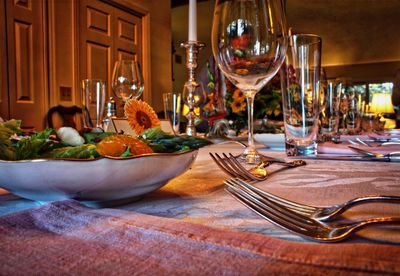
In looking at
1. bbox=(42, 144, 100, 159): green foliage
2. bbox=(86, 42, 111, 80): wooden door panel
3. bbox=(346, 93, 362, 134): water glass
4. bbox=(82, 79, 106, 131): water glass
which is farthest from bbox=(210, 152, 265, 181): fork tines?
bbox=(86, 42, 111, 80): wooden door panel

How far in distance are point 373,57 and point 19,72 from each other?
6804 millimetres

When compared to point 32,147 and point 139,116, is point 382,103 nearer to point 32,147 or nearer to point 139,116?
point 139,116

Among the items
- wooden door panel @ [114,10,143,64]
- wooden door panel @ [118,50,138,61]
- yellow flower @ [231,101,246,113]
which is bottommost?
yellow flower @ [231,101,246,113]

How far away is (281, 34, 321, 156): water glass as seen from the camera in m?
0.71

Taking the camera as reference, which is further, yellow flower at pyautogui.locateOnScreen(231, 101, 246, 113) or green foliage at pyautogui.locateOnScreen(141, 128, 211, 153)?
yellow flower at pyautogui.locateOnScreen(231, 101, 246, 113)

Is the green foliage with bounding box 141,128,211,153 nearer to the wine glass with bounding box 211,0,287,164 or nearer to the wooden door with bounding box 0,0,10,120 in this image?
the wine glass with bounding box 211,0,287,164

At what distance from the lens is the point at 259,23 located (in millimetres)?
604

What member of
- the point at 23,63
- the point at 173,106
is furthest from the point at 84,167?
the point at 23,63

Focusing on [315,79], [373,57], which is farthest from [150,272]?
[373,57]

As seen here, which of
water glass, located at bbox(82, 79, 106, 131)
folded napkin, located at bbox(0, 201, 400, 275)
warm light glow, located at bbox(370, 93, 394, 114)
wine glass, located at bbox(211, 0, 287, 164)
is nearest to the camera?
folded napkin, located at bbox(0, 201, 400, 275)

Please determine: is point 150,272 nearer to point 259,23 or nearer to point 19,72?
point 259,23

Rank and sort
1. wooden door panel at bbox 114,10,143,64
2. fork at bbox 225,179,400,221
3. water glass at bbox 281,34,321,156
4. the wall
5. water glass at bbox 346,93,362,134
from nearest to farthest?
fork at bbox 225,179,400,221 < water glass at bbox 281,34,321,156 < water glass at bbox 346,93,362,134 < wooden door panel at bbox 114,10,143,64 < the wall

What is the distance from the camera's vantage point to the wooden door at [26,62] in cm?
237

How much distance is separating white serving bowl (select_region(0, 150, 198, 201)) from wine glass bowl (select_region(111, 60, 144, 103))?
811mm
